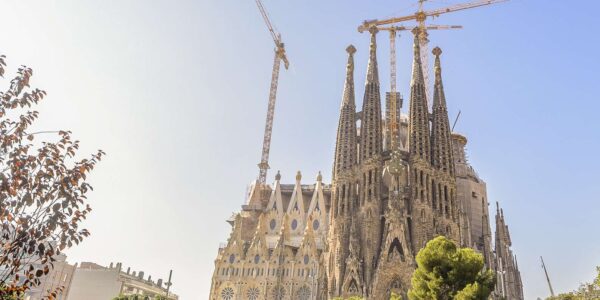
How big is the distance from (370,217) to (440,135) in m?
12.5

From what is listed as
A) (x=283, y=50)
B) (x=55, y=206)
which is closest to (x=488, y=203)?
(x=283, y=50)

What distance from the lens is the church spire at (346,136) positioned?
161 feet

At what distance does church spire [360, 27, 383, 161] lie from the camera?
4862 cm

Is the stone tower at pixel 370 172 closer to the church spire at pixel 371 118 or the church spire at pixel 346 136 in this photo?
the church spire at pixel 371 118

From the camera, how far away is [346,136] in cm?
5050

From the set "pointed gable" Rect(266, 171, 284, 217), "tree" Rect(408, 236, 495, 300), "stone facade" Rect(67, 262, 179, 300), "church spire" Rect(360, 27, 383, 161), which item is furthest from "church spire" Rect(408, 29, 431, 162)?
"stone facade" Rect(67, 262, 179, 300)

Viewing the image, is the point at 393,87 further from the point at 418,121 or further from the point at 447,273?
the point at 447,273

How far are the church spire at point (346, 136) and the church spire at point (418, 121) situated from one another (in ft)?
19.3

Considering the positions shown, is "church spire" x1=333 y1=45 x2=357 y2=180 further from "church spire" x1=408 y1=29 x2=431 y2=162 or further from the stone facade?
the stone facade

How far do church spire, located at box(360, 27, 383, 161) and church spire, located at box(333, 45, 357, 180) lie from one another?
104 centimetres

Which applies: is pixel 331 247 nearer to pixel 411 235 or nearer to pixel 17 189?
pixel 411 235

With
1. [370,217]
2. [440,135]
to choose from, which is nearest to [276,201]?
[370,217]

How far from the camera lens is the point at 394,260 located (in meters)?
41.9

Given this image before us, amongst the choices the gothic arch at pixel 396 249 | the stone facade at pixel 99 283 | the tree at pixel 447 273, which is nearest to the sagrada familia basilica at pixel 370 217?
the gothic arch at pixel 396 249
